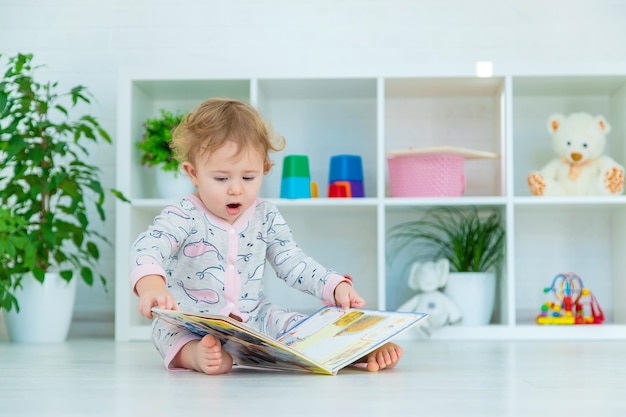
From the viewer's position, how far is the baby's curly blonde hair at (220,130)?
5.84 ft

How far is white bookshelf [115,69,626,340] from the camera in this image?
295 cm

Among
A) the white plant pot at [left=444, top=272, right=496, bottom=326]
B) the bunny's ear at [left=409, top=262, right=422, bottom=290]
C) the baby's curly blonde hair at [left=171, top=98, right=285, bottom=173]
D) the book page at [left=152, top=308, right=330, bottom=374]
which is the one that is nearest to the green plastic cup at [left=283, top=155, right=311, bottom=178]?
the bunny's ear at [left=409, top=262, right=422, bottom=290]

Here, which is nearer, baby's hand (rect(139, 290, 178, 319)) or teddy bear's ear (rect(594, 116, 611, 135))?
baby's hand (rect(139, 290, 178, 319))

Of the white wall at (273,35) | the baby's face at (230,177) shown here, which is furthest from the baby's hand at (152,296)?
the white wall at (273,35)

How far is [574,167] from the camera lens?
288 cm

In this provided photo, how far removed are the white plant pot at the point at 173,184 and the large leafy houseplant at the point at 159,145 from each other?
0.02 meters

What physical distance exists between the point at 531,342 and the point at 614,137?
2.85ft

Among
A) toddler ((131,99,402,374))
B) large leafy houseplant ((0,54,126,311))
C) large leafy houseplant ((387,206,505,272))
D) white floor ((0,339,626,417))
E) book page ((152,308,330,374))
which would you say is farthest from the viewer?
large leafy houseplant ((387,206,505,272))

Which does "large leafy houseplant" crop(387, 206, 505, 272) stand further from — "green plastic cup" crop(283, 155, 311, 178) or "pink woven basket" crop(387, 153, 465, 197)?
"green plastic cup" crop(283, 155, 311, 178)

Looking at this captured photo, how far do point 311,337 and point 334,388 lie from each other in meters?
0.30

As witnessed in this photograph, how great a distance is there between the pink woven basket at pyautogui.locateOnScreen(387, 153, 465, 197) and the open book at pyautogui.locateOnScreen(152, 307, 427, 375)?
1.07 metres

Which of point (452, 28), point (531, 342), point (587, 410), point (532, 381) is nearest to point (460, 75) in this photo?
point (452, 28)

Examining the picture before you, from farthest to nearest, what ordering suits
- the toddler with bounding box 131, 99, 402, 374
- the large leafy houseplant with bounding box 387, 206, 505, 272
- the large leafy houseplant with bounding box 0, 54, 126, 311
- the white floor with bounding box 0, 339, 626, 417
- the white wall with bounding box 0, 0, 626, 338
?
1. the white wall with bounding box 0, 0, 626, 338
2. the large leafy houseplant with bounding box 387, 206, 505, 272
3. the large leafy houseplant with bounding box 0, 54, 126, 311
4. the toddler with bounding box 131, 99, 402, 374
5. the white floor with bounding box 0, 339, 626, 417

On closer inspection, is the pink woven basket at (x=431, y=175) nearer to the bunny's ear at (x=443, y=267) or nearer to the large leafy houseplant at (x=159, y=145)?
the bunny's ear at (x=443, y=267)
